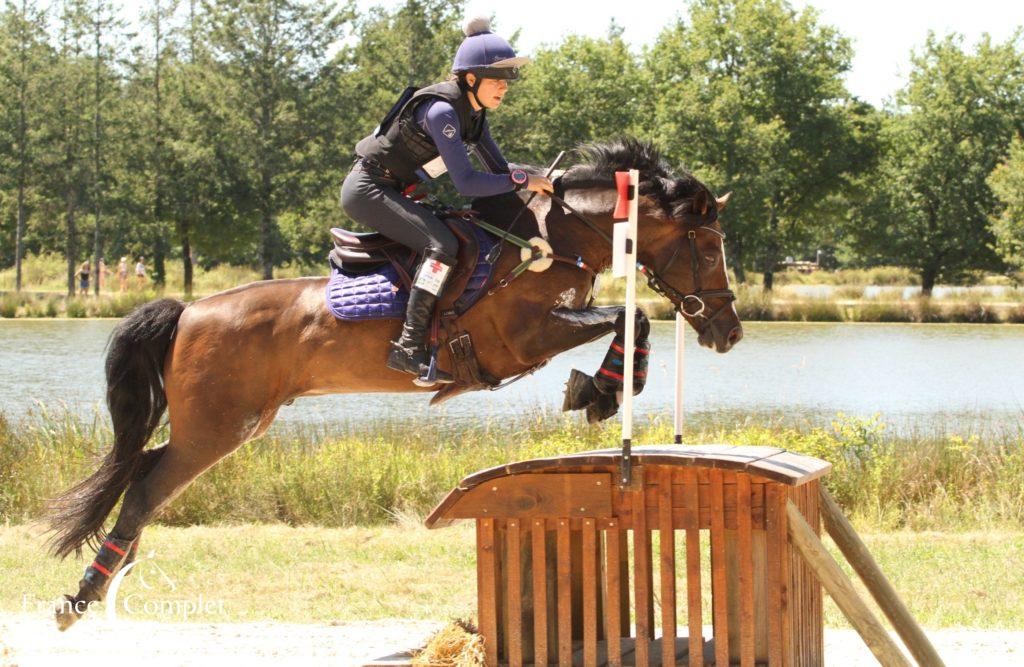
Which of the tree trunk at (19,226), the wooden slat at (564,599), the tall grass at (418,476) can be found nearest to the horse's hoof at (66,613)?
the wooden slat at (564,599)

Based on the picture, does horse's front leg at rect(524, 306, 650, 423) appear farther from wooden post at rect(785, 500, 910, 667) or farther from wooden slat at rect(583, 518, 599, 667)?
wooden post at rect(785, 500, 910, 667)

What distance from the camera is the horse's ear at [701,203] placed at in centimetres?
515

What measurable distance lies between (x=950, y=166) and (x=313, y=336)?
4184cm

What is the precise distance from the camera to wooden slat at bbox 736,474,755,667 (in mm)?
4383

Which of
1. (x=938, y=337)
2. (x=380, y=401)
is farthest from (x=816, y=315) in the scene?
(x=380, y=401)

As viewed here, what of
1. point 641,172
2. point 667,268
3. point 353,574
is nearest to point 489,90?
point 641,172

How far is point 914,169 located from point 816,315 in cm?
1571

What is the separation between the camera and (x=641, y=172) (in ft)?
17.5

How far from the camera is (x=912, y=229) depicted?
43.8 meters

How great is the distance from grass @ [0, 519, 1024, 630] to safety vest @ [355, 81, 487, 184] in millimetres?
2356

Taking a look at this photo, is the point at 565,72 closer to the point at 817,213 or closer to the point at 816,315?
the point at 817,213

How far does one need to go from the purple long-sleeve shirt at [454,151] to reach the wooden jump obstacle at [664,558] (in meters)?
1.19

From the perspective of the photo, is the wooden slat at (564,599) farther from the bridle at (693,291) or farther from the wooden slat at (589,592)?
the bridle at (693,291)

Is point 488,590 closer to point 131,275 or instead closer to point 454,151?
point 454,151
